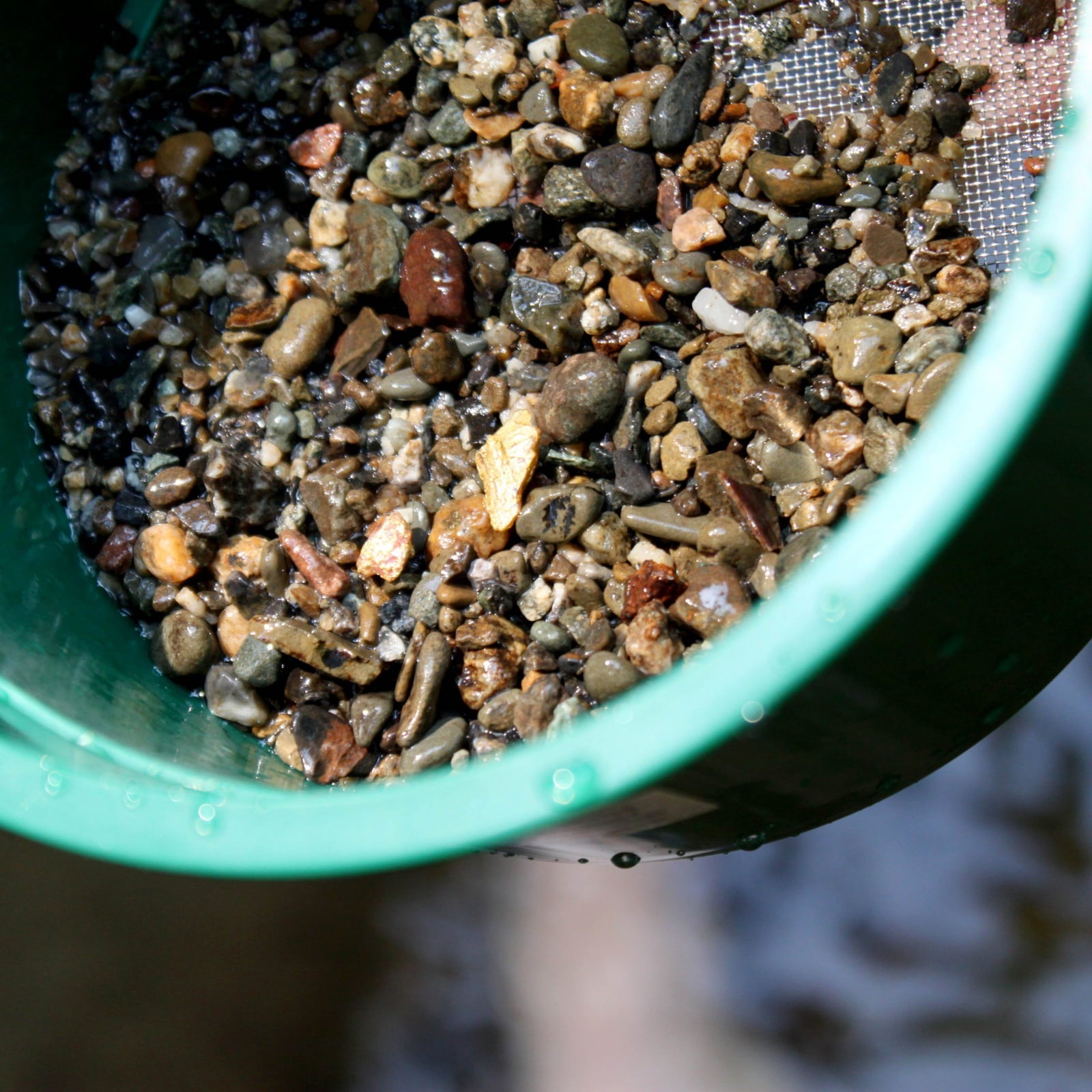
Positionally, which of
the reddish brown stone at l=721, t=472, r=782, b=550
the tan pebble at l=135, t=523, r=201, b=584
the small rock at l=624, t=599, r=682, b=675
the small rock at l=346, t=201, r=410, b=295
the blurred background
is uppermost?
the small rock at l=346, t=201, r=410, b=295

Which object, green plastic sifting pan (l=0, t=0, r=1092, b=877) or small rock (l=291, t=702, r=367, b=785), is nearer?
green plastic sifting pan (l=0, t=0, r=1092, b=877)

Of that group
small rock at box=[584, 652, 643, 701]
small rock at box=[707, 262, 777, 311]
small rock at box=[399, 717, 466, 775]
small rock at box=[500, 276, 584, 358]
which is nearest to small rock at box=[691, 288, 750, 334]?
small rock at box=[707, 262, 777, 311]

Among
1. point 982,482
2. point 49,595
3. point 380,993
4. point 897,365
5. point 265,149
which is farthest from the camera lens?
point 380,993

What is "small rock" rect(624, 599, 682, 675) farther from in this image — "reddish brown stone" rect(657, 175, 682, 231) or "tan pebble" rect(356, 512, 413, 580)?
"reddish brown stone" rect(657, 175, 682, 231)

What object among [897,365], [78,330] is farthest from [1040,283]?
[78,330]

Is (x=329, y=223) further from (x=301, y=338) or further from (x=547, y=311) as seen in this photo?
(x=547, y=311)

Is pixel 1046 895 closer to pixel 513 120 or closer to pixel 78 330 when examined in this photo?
pixel 513 120

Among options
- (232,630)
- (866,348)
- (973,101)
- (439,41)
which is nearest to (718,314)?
(866,348)
